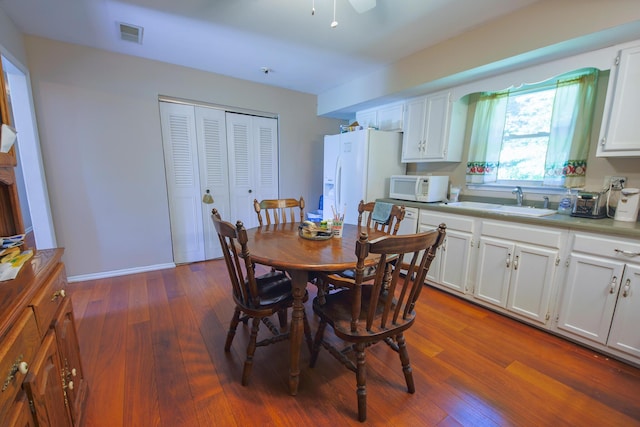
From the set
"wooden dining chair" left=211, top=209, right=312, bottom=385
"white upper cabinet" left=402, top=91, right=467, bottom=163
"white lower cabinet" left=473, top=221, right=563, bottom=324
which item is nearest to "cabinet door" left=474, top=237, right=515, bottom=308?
"white lower cabinet" left=473, top=221, right=563, bottom=324

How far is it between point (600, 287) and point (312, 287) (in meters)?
2.28

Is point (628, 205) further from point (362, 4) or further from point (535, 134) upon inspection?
point (362, 4)

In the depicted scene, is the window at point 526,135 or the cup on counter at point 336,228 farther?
the window at point 526,135

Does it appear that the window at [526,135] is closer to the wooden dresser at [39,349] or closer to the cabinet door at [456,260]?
the cabinet door at [456,260]

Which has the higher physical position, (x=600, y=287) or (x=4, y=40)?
(x=4, y=40)

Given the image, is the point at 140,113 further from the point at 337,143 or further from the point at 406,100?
the point at 406,100

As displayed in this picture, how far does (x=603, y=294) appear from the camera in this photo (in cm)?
181

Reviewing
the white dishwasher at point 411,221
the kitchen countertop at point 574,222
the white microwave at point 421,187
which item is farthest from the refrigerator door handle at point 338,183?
the kitchen countertop at point 574,222

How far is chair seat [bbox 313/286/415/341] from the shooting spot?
4.35 feet

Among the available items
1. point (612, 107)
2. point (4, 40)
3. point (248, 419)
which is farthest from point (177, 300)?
point (612, 107)

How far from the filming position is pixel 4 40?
2039mm

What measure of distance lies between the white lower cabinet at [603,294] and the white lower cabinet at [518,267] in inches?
4.6

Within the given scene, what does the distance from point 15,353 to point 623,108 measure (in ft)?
10.9

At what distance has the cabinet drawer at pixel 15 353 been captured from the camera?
675 mm
